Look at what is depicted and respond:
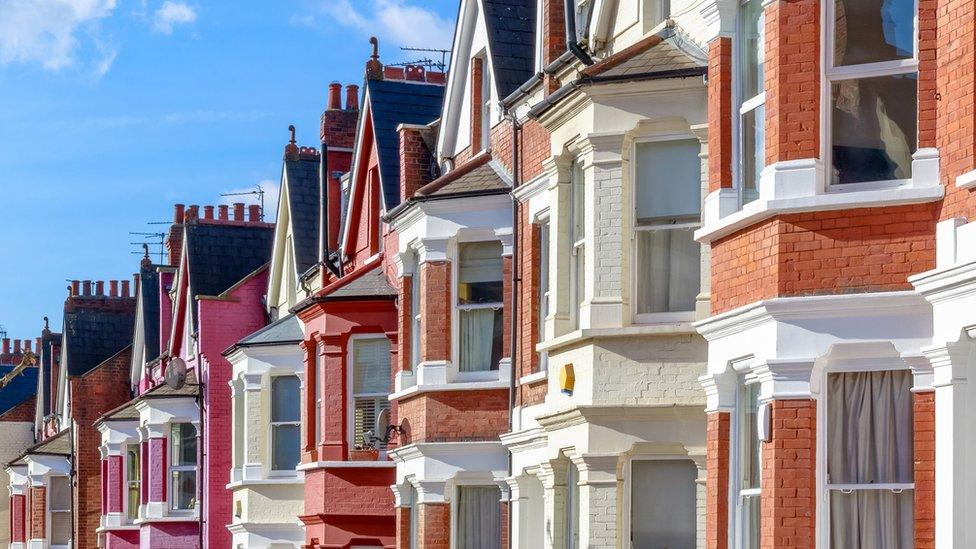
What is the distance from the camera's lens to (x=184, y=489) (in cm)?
3947

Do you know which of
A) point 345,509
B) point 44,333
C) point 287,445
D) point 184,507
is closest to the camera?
point 345,509

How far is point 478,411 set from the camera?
23062 mm

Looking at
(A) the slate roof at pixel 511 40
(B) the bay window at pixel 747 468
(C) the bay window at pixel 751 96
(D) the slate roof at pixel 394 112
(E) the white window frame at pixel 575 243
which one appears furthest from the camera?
(D) the slate roof at pixel 394 112

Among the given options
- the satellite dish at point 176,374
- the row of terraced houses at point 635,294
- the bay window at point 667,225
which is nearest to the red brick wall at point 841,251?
the row of terraced houses at point 635,294

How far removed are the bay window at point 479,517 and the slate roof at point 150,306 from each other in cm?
2402

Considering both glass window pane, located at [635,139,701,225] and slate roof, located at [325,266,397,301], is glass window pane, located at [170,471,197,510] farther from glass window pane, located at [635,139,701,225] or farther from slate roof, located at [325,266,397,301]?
glass window pane, located at [635,139,701,225]

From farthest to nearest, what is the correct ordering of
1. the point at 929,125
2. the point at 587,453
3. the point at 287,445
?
the point at 287,445
the point at 587,453
the point at 929,125

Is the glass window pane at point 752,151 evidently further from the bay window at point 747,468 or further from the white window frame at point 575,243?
the white window frame at point 575,243

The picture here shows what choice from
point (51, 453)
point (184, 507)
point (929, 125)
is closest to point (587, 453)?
point (929, 125)

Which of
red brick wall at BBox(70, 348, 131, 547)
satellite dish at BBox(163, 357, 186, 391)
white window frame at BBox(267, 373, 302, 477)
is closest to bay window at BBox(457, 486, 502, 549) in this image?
white window frame at BBox(267, 373, 302, 477)

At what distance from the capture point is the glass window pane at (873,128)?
13.4m

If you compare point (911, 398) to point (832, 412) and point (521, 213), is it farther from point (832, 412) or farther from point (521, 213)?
point (521, 213)

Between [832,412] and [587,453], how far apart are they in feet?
14.8

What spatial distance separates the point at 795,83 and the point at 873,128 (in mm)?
646
